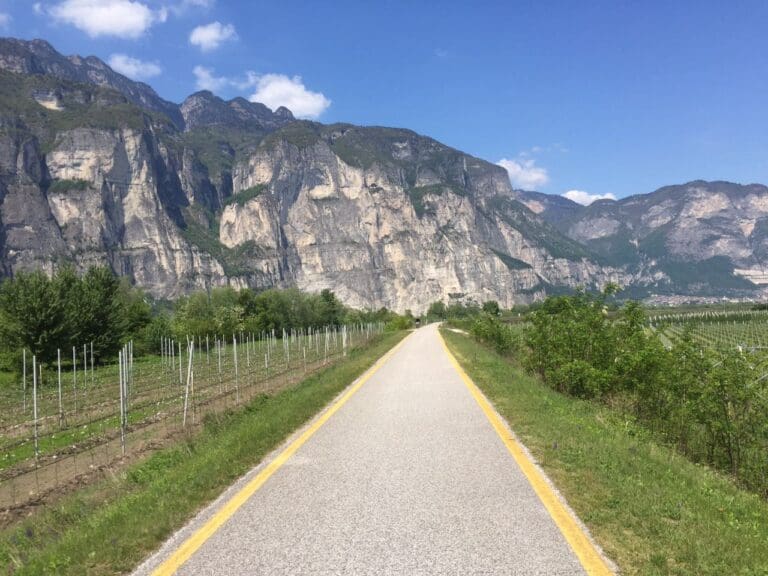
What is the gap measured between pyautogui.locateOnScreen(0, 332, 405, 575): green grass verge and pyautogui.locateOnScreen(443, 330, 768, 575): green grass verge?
3923 mm

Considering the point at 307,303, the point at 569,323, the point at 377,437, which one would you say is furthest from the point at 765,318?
the point at 377,437

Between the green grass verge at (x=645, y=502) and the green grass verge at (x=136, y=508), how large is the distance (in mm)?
3923

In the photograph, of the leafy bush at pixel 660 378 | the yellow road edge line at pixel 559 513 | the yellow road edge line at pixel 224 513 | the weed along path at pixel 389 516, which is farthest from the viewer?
the leafy bush at pixel 660 378

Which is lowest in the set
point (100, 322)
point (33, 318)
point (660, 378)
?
point (660, 378)

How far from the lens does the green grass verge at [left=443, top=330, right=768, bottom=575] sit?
4297mm

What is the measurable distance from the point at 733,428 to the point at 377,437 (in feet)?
20.5

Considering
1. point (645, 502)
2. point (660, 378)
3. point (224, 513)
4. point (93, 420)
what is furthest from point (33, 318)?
point (645, 502)

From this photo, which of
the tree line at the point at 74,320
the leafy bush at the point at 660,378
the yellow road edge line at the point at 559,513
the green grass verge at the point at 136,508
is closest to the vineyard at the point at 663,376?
the leafy bush at the point at 660,378

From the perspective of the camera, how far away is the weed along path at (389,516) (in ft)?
14.4

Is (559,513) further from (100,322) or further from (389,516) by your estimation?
(100,322)

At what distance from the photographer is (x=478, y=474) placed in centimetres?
691

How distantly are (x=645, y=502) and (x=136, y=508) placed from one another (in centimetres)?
521

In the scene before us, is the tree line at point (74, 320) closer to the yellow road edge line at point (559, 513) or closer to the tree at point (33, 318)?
the tree at point (33, 318)

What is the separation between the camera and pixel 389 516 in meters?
5.41
